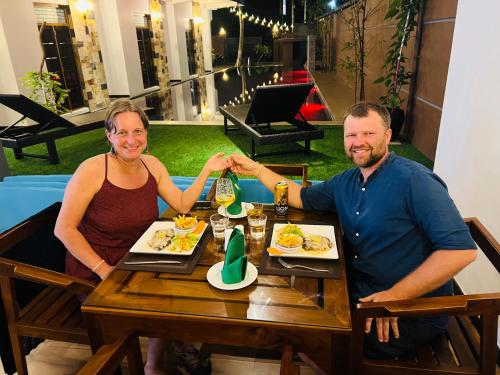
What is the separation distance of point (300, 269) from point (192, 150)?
169 inches

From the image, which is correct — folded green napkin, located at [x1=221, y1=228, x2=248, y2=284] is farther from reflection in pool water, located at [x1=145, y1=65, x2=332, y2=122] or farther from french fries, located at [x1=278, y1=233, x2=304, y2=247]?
reflection in pool water, located at [x1=145, y1=65, x2=332, y2=122]

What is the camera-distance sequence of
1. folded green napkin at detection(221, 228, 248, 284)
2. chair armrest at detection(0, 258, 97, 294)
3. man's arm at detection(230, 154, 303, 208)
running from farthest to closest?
1. man's arm at detection(230, 154, 303, 208)
2. chair armrest at detection(0, 258, 97, 294)
3. folded green napkin at detection(221, 228, 248, 284)

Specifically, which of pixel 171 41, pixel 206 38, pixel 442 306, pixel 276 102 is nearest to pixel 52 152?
pixel 276 102

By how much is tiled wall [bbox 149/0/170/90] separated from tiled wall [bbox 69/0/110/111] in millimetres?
2684

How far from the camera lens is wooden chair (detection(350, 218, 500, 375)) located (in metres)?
1.15

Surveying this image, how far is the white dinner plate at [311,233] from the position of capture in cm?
141

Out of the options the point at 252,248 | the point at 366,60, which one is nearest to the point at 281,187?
the point at 252,248

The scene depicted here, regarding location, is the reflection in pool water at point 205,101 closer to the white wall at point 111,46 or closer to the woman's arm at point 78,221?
the white wall at point 111,46

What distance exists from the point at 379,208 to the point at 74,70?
9.37 metres

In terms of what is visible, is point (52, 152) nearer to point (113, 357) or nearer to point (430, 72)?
point (113, 357)

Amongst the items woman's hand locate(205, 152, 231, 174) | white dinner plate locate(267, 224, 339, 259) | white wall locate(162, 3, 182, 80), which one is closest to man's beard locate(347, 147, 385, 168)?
white dinner plate locate(267, 224, 339, 259)

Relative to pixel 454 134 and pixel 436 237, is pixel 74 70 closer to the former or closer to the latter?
pixel 454 134

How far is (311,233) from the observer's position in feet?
5.19

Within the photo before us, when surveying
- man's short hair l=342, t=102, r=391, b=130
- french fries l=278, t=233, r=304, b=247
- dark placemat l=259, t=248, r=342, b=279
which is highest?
man's short hair l=342, t=102, r=391, b=130
